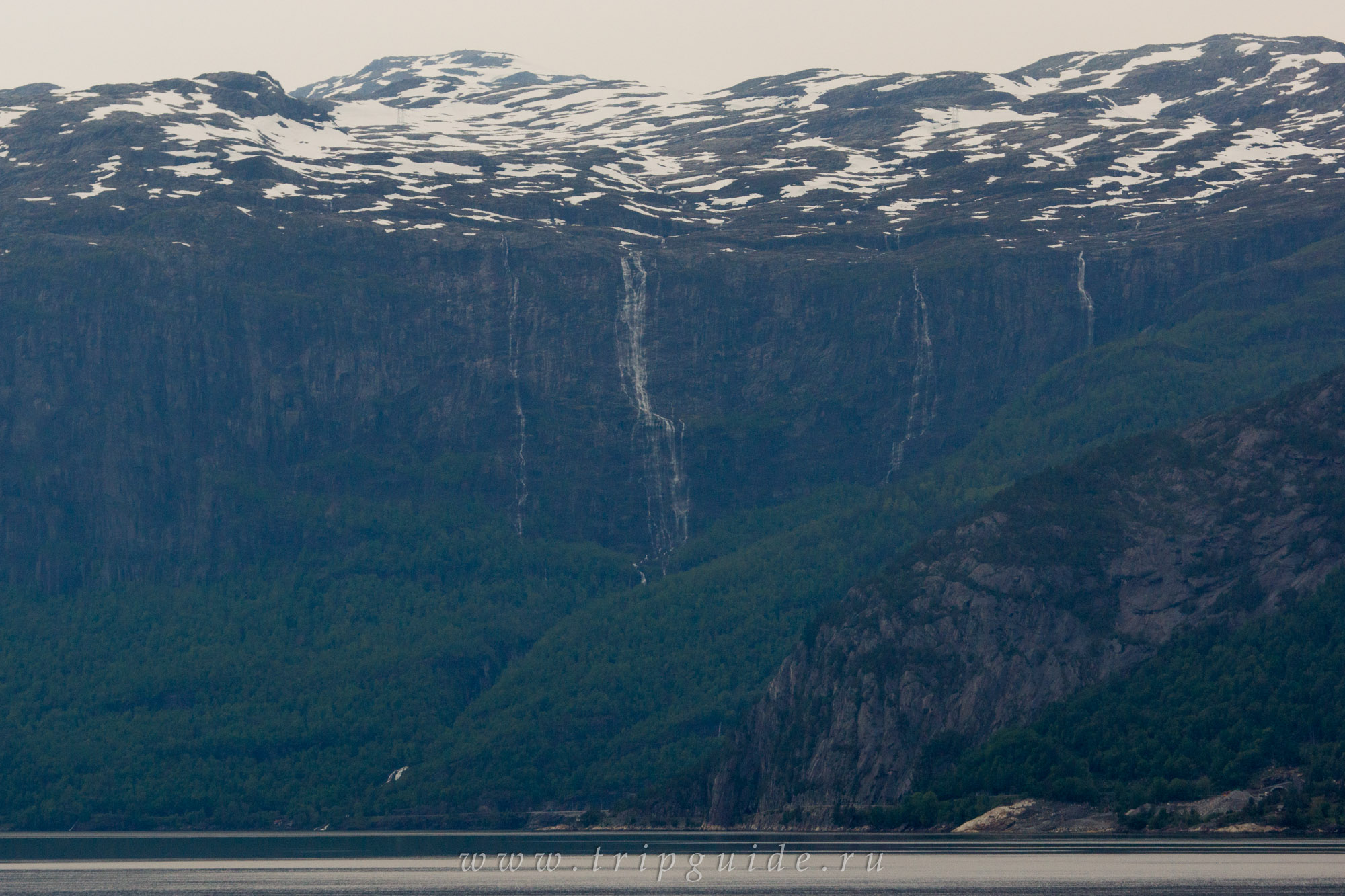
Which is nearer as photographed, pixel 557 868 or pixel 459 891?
pixel 459 891

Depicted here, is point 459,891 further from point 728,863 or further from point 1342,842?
point 1342,842

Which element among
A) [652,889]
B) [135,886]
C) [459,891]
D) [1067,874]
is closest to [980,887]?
[1067,874]

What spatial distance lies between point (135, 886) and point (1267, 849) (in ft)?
286

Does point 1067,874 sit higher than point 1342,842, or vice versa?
point 1067,874

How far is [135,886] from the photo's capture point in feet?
544

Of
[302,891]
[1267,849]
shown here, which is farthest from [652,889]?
[1267,849]

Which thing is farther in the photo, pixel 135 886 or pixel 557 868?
pixel 557 868

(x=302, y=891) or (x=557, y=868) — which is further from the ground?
(x=302, y=891)

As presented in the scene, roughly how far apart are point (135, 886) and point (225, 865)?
106ft

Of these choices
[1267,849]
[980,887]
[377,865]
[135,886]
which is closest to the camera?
[980,887]

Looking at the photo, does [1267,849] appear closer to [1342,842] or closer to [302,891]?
[1342,842]

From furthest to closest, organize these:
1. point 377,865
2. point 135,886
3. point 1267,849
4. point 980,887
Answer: point 377,865, point 1267,849, point 135,886, point 980,887

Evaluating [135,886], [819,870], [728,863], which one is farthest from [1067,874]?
[135,886]

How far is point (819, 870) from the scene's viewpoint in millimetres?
176000
